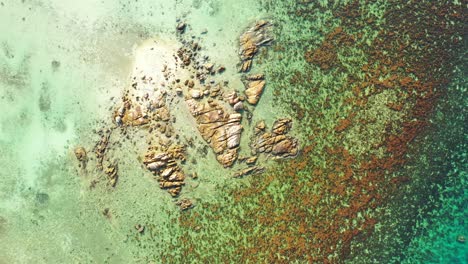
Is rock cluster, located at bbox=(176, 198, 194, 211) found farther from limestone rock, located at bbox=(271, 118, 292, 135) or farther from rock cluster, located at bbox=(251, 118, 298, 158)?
limestone rock, located at bbox=(271, 118, 292, 135)

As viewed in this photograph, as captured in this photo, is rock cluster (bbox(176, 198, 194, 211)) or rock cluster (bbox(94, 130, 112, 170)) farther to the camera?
rock cluster (bbox(94, 130, 112, 170))

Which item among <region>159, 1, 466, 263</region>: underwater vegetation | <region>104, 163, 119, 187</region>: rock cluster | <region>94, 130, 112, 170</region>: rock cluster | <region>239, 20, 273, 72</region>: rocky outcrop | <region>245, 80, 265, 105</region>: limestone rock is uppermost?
<region>239, 20, 273, 72</region>: rocky outcrop

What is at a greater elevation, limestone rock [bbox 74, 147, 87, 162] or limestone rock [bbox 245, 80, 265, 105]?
limestone rock [bbox 74, 147, 87, 162]

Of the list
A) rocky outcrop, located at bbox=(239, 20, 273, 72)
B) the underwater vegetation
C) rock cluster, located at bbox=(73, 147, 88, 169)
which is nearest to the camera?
the underwater vegetation

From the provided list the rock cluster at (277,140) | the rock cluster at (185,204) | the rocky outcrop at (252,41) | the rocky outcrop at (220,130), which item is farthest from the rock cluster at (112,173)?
the rocky outcrop at (252,41)

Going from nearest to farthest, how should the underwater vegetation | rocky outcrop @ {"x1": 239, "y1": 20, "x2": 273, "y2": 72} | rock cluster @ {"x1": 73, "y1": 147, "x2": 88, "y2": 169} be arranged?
the underwater vegetation
rocky outcrop @ {"x1": 239, "y1": 20, "x2": 273, "y2": 72}
rock cluster @ {"x1": 73, "y1": 147, "x2": 88, "y2": 169}

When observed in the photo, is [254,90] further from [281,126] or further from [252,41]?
[252,41]

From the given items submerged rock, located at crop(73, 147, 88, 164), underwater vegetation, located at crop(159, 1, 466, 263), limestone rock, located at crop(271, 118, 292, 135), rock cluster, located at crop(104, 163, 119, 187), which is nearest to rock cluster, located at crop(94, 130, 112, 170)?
rock cluster, located at crop(104, 163, 119, 187)

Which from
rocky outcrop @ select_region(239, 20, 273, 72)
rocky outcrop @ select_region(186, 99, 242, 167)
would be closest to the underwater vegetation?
rocky outcrop @ select_region(239, 20, 273, 72)
